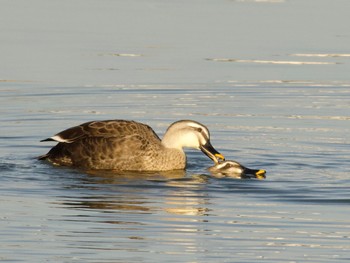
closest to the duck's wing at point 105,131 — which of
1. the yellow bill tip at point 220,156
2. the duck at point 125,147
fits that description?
the duck at point 125,147

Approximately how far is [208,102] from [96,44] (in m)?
4.52

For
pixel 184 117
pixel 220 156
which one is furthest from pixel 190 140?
pixel 184 117

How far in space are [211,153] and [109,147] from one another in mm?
1423

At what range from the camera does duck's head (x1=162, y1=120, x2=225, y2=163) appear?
60.4 ft

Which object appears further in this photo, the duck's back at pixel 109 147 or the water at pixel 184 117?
the duck's back at pixel 109 147

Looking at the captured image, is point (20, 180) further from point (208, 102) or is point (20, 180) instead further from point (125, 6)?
point (125, 6)

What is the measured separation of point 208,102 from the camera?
22938mm

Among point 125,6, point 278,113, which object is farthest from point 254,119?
point 125,6

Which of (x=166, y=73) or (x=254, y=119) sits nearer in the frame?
(x=254, y=119)

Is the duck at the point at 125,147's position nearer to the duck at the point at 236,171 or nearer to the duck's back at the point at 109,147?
the duck's back at the point at 109,147

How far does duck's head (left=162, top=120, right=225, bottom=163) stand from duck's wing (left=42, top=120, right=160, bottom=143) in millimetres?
286

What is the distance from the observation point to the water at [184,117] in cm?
1356

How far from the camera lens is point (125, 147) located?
1838cm

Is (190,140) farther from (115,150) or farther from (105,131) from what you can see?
(105,131)
